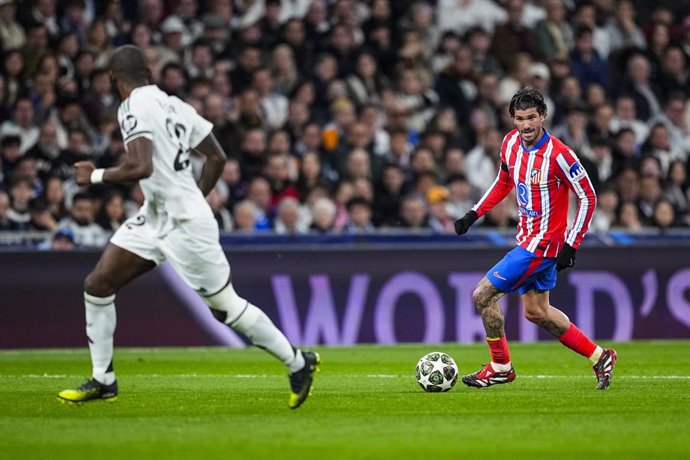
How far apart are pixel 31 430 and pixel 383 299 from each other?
350 inches

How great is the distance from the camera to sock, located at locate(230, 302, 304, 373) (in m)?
8.70

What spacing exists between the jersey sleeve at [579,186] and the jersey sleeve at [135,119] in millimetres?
3472

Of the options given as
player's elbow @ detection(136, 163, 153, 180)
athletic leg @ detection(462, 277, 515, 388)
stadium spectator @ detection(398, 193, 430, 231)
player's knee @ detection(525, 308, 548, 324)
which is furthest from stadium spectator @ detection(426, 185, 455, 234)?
player's elbow @ detection(136, 163, 153, 180)

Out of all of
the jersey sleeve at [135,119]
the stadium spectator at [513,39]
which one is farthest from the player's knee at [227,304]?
the stadium spectator at [513,39]

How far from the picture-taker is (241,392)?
10453 mm

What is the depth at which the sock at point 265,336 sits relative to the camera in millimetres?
8703

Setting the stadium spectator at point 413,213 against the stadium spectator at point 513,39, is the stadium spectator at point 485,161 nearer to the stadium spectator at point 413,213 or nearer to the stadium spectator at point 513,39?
the stadium spectator at point 413,213

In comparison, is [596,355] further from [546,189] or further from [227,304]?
[227,304]

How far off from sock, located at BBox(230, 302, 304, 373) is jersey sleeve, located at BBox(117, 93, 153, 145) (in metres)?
1.35

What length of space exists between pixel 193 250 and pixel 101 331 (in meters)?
0.97

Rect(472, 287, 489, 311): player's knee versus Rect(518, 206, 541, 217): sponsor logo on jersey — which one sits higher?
Rect(518, 206, 541, 217): sponsor logo on jersey

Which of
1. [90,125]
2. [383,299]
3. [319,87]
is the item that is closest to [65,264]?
[90,125]

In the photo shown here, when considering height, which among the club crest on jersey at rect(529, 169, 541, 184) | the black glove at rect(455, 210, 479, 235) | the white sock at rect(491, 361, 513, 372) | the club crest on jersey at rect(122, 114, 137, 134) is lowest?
the white sock at rect(491, 361, 513, 372)

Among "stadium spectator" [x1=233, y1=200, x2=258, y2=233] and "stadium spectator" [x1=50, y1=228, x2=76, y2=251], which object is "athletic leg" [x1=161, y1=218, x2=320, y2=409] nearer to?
"stadium spectator" [x1=50, y1=228, x2=76, y2=251]
